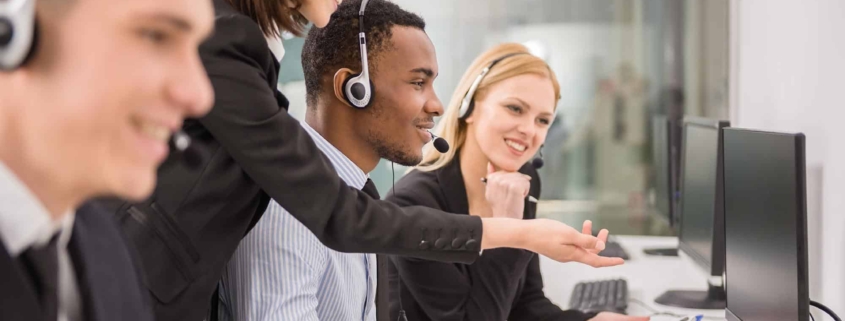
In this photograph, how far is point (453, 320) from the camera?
1746mm

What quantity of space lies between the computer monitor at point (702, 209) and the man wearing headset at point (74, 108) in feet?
5.16

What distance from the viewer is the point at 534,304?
1.90 meters

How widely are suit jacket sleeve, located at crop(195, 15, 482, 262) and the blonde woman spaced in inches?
26.8

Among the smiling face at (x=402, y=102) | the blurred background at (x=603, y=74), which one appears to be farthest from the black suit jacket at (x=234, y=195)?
the blurred background at (x=603, y=74)

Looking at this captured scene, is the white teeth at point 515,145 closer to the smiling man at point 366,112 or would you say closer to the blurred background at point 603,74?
the smiling man at point 366,112

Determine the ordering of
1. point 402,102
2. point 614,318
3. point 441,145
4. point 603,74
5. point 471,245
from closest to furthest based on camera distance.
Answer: point 471,245 < point 402,102 < point 441,145 < point 614,318 < point 603,74

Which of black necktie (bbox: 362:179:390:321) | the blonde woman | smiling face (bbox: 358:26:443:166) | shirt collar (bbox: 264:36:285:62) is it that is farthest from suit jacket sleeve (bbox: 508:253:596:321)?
shirt collar (bbox: 264:36:285:62)

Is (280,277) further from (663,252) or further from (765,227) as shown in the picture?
(663,252)

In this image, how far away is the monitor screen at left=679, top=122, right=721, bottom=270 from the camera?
1996 mm

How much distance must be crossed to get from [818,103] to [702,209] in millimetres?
652

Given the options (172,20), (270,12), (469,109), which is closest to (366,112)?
(270,12)

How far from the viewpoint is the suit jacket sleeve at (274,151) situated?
995 mm

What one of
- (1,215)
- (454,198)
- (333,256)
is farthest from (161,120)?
(454,198)

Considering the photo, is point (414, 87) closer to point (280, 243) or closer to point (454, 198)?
point (280, 243)
